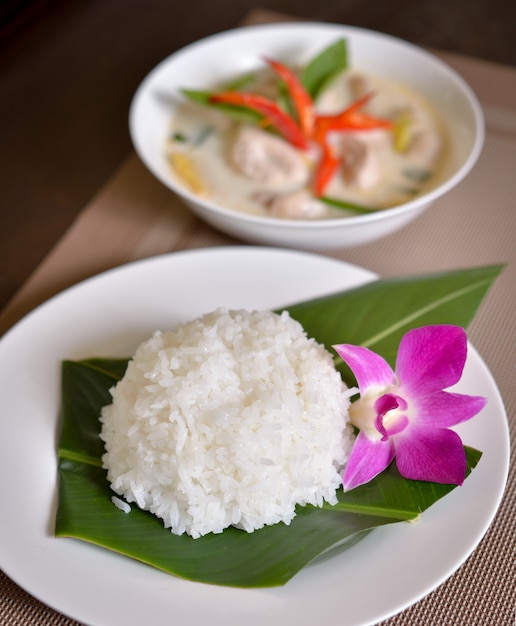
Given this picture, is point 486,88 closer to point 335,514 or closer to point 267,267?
point 267,267

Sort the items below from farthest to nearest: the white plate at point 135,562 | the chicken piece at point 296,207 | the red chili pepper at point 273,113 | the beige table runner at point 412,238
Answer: the red chili pepper at point 273,113, the chicken piece at point 296,207, the beige table runner at point 412,238, the white plate at point 135,562

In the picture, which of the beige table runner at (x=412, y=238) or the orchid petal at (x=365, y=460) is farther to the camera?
the beige table runner at (x=412, y=238)

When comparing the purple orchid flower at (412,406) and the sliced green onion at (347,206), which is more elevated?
the purple orchid flower at (412,406)

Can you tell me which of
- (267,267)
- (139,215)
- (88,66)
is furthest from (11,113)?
(267,267)

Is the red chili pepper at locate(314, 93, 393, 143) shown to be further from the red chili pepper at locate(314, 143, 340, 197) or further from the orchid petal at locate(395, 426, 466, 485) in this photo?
the orchid petal at locate(395, 426, 466, 485)

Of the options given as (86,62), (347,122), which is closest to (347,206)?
(347,122)

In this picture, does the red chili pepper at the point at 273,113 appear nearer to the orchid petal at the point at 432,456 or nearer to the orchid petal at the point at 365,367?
the orchid petal at the point at 365,367

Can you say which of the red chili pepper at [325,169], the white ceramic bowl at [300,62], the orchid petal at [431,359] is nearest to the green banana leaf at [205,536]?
the orchid petal at [431,359]
